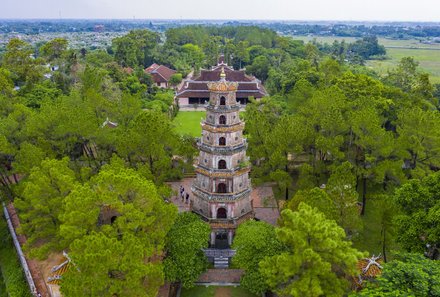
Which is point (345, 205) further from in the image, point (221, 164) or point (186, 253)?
point (186, 253)

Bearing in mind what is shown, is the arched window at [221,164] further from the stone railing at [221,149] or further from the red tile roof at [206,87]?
the red tile roof at [206,87]

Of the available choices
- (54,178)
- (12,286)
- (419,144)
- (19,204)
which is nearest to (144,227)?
(54,178)

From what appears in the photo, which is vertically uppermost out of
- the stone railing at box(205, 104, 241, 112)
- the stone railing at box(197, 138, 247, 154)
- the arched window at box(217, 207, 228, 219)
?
the stone railing at box(205, 104, 241, 112)

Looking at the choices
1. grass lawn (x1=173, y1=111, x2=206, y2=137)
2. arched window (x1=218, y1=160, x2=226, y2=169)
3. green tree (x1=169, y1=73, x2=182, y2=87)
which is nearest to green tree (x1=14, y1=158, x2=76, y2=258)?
arched window (x1=218, y1=160, x2=226, y2=169)

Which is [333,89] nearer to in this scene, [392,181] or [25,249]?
[392,181]

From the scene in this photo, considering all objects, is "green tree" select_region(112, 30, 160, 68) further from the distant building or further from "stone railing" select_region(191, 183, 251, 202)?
"stone railing" select_region(191, 183, 251, 202)

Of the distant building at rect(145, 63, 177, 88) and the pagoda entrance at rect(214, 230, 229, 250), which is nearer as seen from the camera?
the pagoda entrance at rect(214, 230, 229, 250)

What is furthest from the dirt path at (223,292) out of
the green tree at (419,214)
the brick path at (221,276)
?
the green tree at (419,214)
